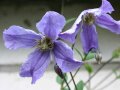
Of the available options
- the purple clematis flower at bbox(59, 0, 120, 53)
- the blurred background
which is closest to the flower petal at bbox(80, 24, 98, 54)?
the purple clematis flower at bbox(59, 0, 120, 53)

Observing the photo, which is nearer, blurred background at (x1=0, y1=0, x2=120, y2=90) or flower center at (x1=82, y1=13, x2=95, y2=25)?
flower center at (x1=82, y1=13, x2=95, y2=25)

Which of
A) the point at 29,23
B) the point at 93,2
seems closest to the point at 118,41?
the point at 93,2

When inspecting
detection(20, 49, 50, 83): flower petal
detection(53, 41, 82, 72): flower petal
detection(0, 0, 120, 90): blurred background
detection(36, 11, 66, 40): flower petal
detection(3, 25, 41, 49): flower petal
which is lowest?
detection(0, 0, 120, 90): blurred background

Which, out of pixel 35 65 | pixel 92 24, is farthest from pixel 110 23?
pixel 35 65

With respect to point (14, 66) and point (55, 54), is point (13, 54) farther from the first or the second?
point (55, 54)

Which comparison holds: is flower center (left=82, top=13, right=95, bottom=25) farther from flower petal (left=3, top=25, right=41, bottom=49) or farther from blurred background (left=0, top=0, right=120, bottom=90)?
blurred background (left=0, top=0, right=120, bottom=90)

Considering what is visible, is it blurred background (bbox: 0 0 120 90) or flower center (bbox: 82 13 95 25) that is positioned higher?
flower center (bbox: 82 13 95 25)

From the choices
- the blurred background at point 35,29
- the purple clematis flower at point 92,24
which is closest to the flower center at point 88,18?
the purple clematis flower at point 92,24

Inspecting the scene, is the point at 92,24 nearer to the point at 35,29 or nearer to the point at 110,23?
the point at 110,23
